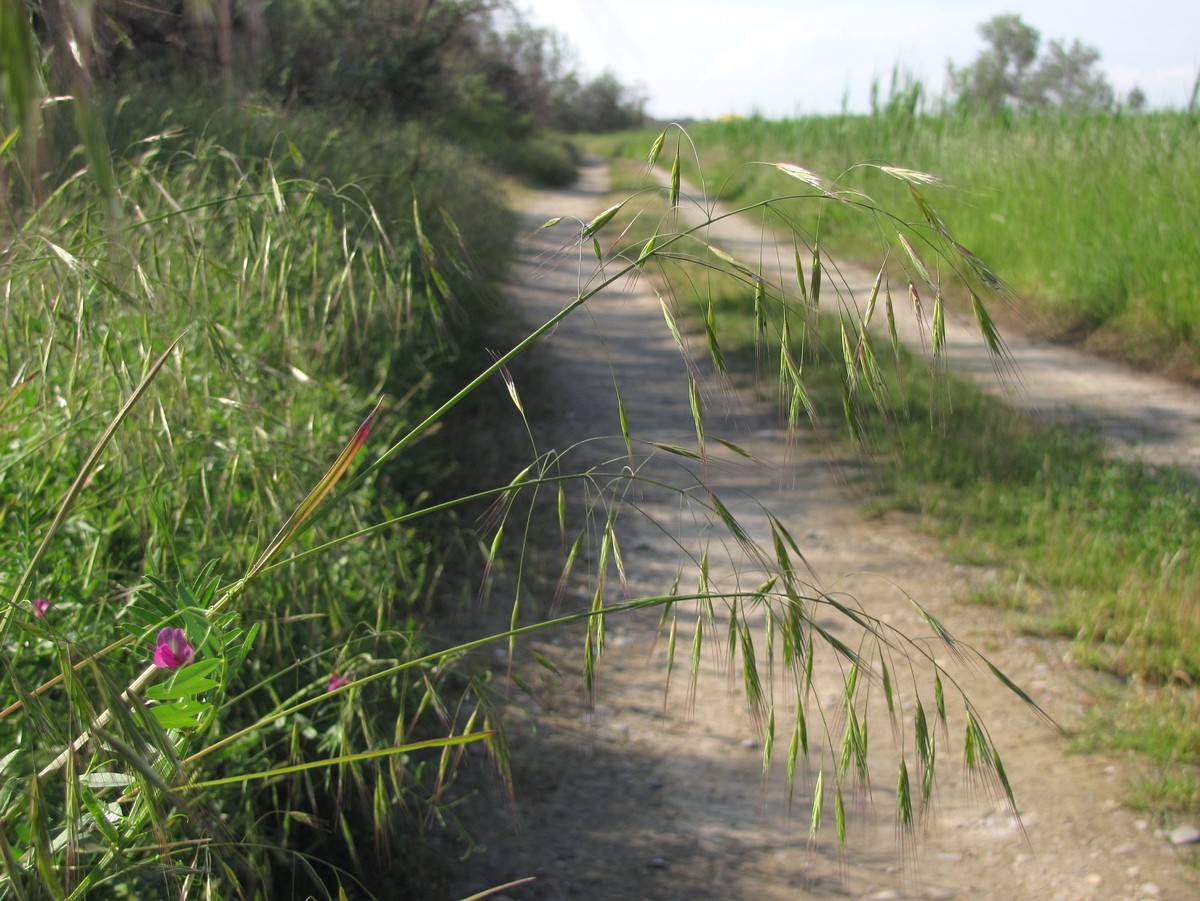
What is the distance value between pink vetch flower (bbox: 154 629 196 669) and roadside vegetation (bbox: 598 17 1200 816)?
2.49 ft

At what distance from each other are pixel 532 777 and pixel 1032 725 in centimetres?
158

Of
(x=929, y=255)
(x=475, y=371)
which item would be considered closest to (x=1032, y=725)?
(x=475, y=371)

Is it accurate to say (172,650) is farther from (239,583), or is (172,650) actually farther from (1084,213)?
(1084,213)

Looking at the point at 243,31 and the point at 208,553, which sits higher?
the point at 243,31

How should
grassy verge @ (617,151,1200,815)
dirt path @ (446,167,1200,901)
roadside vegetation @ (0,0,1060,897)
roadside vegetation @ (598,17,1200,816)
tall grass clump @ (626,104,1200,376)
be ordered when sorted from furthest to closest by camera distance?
tall grass clump @ (626,104,1200,376), grassy verge @ (617,151,1200,815), roadside vegetation @ (598,17,1200,816), dirt path @ (446,167,1200,901), roadside vegetation @ (0,0,1060,897)

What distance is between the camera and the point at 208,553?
7.91ft

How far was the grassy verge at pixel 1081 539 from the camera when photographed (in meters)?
2.95

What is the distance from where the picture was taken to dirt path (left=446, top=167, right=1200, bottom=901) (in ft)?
8.21

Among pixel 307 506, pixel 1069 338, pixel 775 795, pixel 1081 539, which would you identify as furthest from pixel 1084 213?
pixel 307 506

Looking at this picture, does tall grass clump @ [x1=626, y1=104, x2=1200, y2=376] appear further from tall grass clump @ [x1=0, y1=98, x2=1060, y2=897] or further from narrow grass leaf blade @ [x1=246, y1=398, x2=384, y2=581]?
narrow grass leaf blade @ [x1=246, y1=398, x2=384, y2=581]

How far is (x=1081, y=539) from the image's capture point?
4.04 meters

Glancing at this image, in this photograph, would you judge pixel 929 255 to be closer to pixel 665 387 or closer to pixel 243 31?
pixel 665 387

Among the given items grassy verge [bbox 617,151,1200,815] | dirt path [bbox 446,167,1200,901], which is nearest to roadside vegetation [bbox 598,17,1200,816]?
grassy verge [bbox 617,151,1200,815]

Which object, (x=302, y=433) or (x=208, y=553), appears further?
(x=302, y=433)
